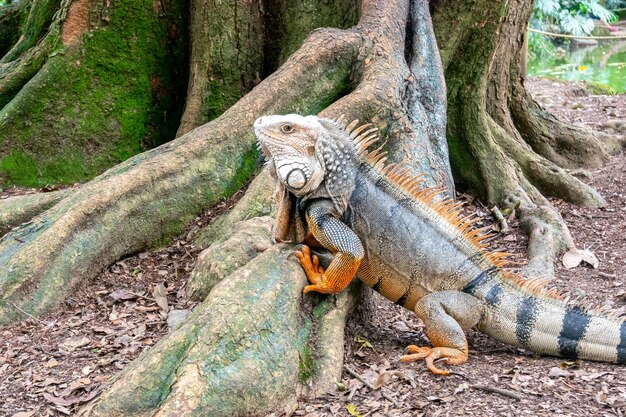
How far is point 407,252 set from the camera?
184 inches

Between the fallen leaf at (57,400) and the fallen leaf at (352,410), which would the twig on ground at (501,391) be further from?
the fallen leaf at (57,400)

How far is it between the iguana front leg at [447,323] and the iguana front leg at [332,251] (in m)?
0.56

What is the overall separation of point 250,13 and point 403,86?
1.95 meters

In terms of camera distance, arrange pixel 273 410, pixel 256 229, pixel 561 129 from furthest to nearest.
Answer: pixel 561 129 → pixel 256 229 → pixel 273 410

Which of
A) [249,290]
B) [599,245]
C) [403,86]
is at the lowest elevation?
[599,245]

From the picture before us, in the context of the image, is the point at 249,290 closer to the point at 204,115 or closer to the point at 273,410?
the point at 273,410

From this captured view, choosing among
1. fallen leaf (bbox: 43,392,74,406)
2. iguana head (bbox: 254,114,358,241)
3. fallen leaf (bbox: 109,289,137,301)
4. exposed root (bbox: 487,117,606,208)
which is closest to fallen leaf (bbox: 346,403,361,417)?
iguana head (bbox: 254,114,358,241)

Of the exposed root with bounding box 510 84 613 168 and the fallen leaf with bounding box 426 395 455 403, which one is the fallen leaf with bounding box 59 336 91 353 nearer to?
the fallen leaf with bounding box 426 395 455 403

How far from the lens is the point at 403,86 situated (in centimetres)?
650

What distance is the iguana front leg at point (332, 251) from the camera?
4.42m

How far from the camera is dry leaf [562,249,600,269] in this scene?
701 cm

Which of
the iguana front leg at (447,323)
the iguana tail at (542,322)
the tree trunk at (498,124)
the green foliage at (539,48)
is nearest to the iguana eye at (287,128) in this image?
the iguana front leg at (447,323)

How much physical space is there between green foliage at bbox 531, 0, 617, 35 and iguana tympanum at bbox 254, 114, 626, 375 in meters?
25.1

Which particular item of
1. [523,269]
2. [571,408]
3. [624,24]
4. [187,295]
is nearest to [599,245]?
[523,269]
